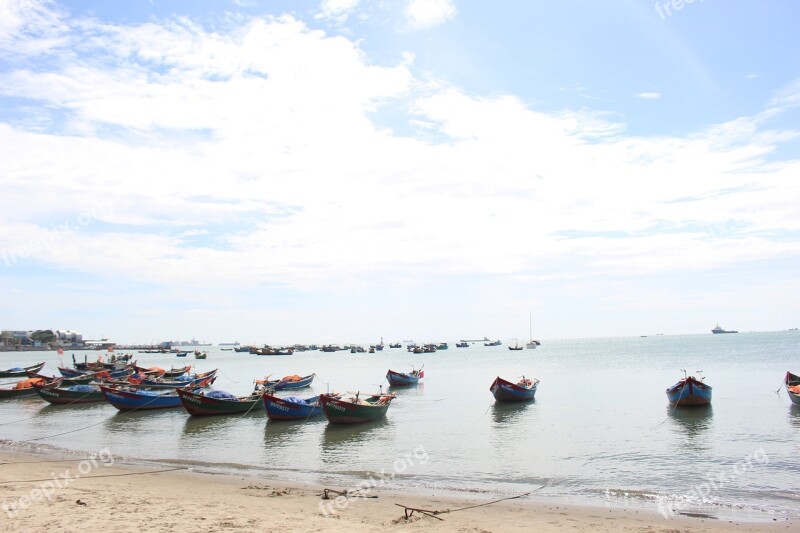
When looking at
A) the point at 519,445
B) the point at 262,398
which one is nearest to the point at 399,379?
the point at 262,398

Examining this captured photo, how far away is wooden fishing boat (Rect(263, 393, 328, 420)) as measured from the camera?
30156mm

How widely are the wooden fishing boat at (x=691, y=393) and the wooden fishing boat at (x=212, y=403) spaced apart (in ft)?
83.0

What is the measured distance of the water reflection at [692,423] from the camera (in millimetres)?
24281

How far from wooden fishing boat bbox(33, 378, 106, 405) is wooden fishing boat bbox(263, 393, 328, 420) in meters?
17.7

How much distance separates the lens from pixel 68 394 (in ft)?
132

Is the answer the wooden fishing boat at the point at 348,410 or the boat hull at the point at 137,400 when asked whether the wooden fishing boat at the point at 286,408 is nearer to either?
the wooden fishing boat at the point at 348,410

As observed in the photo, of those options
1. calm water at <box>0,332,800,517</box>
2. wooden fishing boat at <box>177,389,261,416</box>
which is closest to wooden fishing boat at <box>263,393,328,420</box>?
calm water at <box>0,332,800,517</box>

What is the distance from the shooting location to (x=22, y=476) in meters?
17.0

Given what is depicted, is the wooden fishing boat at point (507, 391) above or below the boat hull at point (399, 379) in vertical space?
above

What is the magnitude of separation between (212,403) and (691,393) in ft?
91.3

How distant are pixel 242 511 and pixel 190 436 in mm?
15386

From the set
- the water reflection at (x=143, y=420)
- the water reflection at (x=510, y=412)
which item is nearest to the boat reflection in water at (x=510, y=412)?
the water reflection at (x=510, y=412)

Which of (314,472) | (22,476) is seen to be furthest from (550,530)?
(22,476)

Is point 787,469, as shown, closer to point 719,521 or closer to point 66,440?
point 719,521
